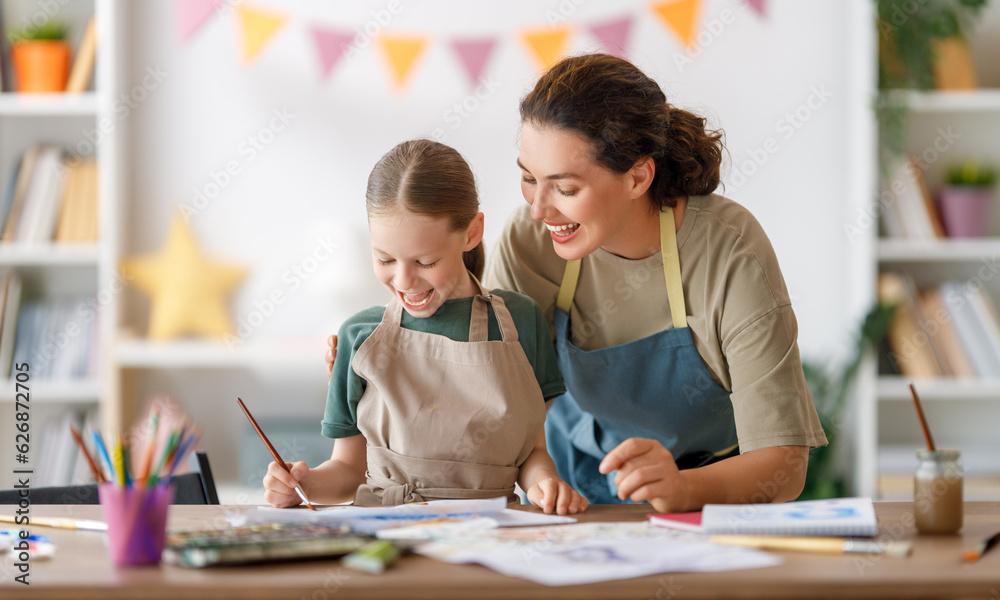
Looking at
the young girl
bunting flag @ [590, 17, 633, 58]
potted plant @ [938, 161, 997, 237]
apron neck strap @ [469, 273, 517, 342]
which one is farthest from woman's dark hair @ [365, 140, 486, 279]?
potted plant @ [938, 161, 997, 237]

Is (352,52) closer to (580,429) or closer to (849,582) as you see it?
(580,429)

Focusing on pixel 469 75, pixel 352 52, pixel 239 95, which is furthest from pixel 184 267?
pixel 469 75

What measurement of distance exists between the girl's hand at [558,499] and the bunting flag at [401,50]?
210 cm

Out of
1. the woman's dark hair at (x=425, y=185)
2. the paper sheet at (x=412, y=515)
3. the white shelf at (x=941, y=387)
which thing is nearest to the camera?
the paper sheet at (x=412, y=515)

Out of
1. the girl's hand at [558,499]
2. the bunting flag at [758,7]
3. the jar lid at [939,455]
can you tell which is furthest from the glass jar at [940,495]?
the bunting flag at [758,7]

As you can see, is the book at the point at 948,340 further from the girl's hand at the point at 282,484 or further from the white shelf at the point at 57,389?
the white shelf at the point at 57,389

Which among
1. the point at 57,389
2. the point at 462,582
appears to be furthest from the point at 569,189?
the point at 57,389

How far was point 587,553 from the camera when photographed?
816 mm

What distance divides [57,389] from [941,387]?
8.61 ft

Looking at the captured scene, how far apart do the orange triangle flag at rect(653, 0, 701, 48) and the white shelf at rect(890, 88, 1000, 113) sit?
65 centimetres

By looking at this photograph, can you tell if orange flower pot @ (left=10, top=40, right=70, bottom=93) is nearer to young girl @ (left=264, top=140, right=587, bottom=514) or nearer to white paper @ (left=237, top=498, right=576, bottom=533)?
young girl @ (left=264, top=140, right=587, bottom=514)

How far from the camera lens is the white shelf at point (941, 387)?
2617 mm

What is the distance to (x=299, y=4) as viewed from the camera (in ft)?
9.50

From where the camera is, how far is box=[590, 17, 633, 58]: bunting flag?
9.41 ft
